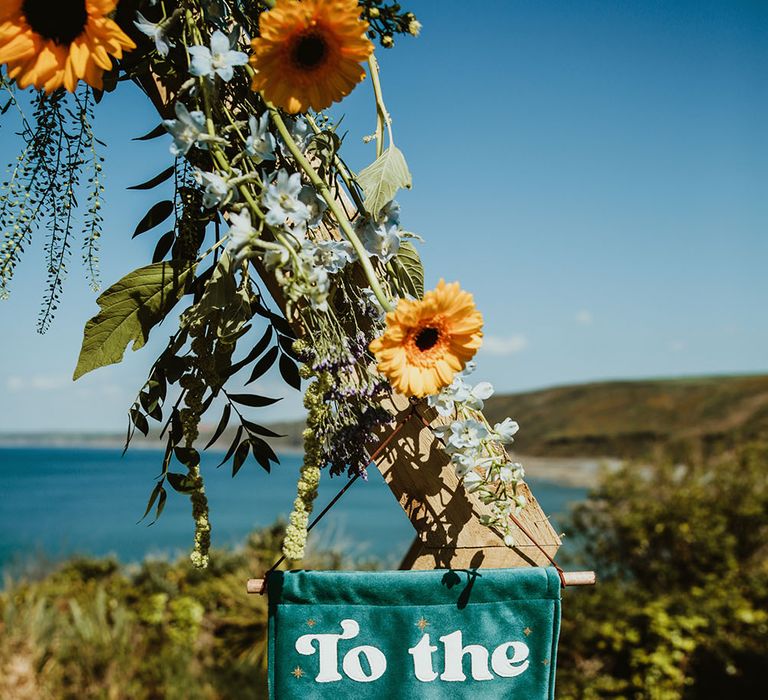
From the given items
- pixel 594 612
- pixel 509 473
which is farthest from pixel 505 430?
pixel 594 612

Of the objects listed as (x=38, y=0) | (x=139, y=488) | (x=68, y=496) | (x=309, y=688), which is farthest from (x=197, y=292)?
(x=68, y=496)

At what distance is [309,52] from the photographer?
722mm

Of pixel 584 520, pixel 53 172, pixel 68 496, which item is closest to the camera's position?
pixel 53 172

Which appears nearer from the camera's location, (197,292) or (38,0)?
(38,0)

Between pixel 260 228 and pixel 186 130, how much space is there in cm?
13

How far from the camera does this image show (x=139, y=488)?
1528 inches

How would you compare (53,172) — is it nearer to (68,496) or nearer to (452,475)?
(452,475)

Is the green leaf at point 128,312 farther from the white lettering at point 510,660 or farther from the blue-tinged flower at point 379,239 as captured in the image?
the white lettering at point 510,660

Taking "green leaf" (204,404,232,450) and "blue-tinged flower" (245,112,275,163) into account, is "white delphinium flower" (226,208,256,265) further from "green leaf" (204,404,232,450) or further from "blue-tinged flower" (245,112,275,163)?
"green leaf" (204,404,232,450)

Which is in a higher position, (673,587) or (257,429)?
(257,429)

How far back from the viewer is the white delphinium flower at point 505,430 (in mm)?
895

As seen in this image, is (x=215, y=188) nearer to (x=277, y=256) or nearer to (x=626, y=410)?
(x=277, y=256)

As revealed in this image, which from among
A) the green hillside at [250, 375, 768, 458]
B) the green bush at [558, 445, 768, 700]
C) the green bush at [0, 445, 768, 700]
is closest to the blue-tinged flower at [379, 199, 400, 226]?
the green bush at [0, 445, 768, 700]

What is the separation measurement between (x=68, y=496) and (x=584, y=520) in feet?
141
